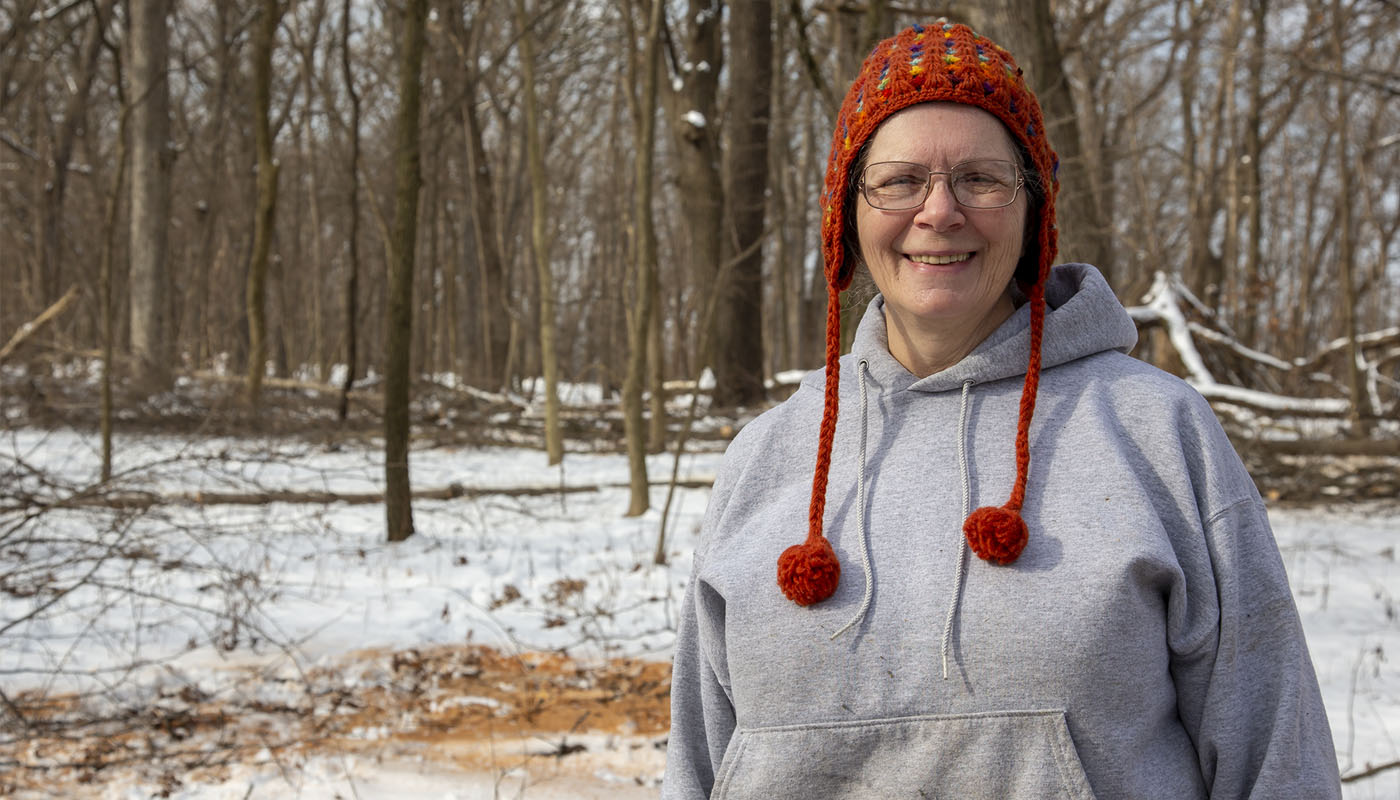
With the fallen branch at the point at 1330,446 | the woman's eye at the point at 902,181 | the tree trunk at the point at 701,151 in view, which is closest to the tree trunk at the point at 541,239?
the tree trunk at the point at 701,151

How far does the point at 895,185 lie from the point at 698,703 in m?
0.98

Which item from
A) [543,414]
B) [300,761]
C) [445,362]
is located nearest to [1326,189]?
[543,414]

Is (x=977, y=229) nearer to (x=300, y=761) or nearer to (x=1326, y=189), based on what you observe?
(x=300, y=761)

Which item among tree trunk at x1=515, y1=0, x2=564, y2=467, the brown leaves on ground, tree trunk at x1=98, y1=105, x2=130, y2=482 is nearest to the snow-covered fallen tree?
tree trunk at x1=515, y1=0, x2=564, y2=467

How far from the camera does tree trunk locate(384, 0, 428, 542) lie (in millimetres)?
7055

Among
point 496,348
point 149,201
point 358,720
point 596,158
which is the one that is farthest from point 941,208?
point 596,158

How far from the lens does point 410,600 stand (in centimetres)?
616

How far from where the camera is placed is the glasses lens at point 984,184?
5.70 feet

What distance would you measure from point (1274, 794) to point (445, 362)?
3484cm

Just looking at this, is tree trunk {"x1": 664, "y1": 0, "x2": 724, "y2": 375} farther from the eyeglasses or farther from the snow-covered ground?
the eyeglasses

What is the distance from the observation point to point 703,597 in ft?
6.22

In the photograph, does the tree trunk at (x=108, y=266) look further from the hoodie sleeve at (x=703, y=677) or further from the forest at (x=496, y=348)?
the hoodie sleeve at (x=703, y=677)

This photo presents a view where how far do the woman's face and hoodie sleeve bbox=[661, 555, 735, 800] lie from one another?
0.61m

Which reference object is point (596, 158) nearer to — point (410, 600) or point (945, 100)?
point (410, 600)
